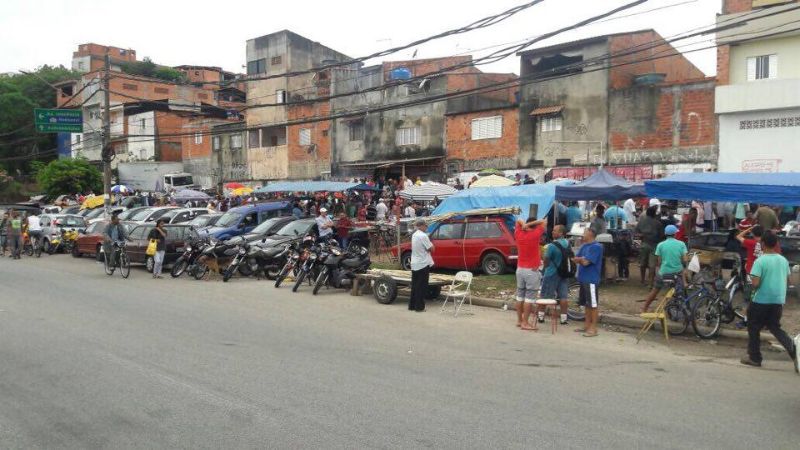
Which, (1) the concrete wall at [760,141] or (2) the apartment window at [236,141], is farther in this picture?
(2) the apartment window at [236,141]

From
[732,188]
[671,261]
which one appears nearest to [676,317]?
[671,261]

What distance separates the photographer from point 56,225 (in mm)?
24781

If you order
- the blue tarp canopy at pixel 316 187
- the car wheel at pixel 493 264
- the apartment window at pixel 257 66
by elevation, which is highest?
the apartment window at pixel 257 66

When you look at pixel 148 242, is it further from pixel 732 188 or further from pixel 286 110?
pixel 286 110

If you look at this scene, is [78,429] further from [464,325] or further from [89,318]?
[464,325]

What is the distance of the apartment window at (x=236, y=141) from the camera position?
155ft

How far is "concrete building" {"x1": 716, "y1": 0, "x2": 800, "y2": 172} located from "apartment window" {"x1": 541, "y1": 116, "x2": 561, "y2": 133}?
279 inches

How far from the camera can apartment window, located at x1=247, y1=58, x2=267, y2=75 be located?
157 ft

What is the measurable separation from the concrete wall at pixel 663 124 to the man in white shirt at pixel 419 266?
60.7 feet

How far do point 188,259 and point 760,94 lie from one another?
2175cm

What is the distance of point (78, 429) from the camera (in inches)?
212

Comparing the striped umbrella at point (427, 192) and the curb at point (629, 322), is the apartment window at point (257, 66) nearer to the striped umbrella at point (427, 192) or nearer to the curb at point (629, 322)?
the striped umbrella at point (427, 192)

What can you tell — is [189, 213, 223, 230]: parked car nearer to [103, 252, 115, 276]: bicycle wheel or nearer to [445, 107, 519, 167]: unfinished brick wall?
[103, 252, 115, 276]: bicycle wheel

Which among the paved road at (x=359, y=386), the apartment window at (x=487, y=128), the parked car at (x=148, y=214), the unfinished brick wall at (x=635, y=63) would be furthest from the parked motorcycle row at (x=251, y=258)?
the unfinished brick wall at (x=635, y=63)
